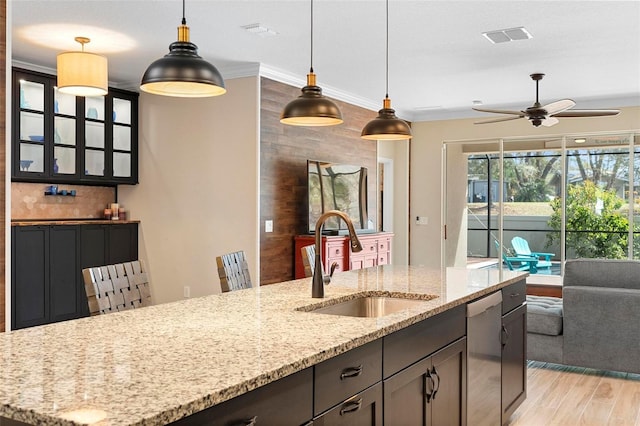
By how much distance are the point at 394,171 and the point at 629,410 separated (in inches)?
227

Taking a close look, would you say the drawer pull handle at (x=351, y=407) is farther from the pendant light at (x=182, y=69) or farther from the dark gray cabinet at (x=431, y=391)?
the pendant light at (x=182, y=69)

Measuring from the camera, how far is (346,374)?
1.82 meters

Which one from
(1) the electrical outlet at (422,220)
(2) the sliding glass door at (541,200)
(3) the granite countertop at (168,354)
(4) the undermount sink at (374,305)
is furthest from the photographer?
(1) the electrical outlet at (422,220)

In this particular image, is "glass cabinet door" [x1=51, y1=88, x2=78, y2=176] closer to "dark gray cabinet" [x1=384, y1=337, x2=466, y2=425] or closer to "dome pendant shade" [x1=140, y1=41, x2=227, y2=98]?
"dome pendant shade" [x1=140, y1=41, x2=227, y2=98]

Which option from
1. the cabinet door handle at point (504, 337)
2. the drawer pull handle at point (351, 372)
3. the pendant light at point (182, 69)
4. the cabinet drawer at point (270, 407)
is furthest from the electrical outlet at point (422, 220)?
the cabinet drawer at point (270, 407)

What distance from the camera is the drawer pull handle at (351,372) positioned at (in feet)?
5.93

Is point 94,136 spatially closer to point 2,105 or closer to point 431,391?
point 2,105

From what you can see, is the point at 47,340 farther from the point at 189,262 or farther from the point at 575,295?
the point at 189,262

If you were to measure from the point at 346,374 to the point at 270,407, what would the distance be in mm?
395

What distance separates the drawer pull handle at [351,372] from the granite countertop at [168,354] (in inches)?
3.5

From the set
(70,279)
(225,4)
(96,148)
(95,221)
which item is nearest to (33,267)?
(70,279)

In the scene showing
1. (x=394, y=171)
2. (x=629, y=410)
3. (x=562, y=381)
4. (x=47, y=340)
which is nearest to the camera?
(x=47, y=340)

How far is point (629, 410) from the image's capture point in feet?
12.9

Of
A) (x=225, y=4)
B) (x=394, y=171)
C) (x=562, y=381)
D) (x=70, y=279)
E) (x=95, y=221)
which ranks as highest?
(x=225, y=4)
